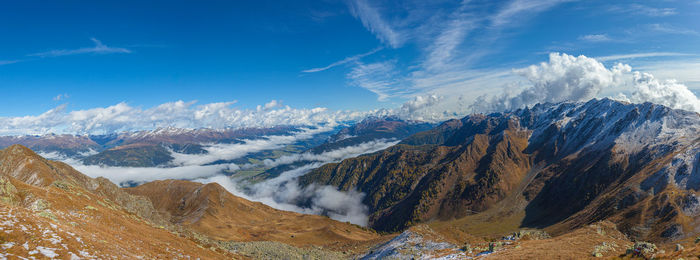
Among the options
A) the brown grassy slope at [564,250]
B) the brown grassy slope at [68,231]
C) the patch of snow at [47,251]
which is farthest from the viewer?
the brown grassy slope at [564,250]

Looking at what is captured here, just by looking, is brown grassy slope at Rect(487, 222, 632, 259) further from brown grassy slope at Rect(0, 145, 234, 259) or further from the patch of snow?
the patch of snow

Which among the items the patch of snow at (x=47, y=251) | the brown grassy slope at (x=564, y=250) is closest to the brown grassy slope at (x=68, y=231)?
the patch of snow at (x=47, y=251)

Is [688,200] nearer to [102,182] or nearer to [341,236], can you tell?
[341,236]

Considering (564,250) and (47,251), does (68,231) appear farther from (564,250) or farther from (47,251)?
(564,250)

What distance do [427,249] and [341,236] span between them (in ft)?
358

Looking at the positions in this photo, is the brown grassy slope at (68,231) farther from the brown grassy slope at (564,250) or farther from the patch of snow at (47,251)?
the brown grassy slope at (564,250)

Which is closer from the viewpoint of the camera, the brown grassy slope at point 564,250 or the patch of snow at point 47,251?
the patch of snow at point 47,251

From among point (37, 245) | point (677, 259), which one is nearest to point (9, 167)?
point (37, 245)

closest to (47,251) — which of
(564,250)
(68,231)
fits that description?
(68,231)

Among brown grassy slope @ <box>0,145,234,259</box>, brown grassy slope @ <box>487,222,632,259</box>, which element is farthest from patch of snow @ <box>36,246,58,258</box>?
brown grassy slope @ <box>487,222,632,259</box>

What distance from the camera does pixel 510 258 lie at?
43938 mm

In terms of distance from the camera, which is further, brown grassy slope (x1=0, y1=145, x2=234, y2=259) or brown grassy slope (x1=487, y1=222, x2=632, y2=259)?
brown grassy slope (x1=487, y1=222, x2=632, y2=259)

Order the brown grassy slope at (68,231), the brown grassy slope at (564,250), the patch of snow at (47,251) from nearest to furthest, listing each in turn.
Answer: the patch of snow at (47,251), the brown grassy slope at (68,231), the brown grassy slope at (564,250)

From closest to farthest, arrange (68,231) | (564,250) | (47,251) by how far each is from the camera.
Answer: (47,251)
(68,231)
(564,250)
